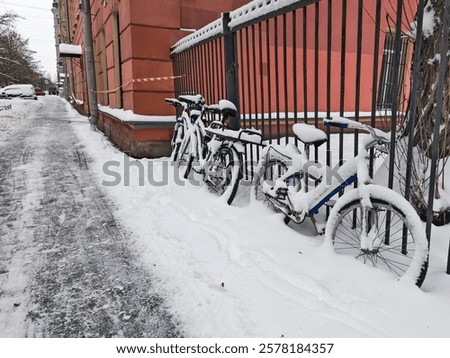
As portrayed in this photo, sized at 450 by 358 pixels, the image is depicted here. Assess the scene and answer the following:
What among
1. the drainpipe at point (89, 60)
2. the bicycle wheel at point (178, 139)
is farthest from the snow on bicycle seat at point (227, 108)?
the drainpipe at point (89, 60)

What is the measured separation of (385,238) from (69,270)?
8.01 feet

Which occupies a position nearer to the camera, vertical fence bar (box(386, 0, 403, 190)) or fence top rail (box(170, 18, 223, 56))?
vertical fence bar (box(386, 0, 403, 190))

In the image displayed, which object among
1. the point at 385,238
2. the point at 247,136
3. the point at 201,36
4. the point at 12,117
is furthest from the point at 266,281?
the point at 12,117

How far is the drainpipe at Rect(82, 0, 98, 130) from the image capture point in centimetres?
1069

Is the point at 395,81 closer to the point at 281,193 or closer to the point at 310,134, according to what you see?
the point at 310,134

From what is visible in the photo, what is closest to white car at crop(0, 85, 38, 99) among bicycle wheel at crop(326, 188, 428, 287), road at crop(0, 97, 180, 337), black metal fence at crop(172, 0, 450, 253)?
black metal fence at crop(172, 0, 450, 253)

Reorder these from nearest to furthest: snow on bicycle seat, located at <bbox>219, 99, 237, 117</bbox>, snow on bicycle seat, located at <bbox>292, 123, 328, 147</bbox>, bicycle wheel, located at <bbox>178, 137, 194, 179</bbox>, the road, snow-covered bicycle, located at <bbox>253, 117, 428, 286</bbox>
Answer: the road, snow-covered bicycle, located at <bbox>253, 117, 428, 286</bbox>, snow on bicycle seat, located at <bbox>292, 123, 328, 147</bbox>, snow on bicycle seat, located at <bbox>219, 99, 237, 117</bbox>, bicycle wheel, located at <bbox>178, 137, 194, 179</bbox>

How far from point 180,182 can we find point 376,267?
314 cm

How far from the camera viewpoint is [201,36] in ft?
17.6

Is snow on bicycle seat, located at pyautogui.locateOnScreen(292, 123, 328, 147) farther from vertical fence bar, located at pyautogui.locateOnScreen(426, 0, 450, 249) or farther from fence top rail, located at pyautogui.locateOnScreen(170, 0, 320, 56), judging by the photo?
fence top rail, located at pyautogui.locateOnScreen(170, 0, 320, 56)
